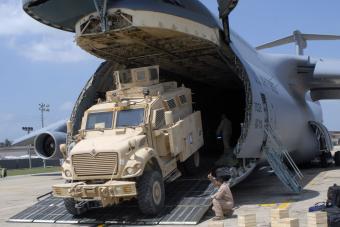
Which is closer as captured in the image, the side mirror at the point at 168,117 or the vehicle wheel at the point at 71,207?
the vehicle wheel at the point at 71,207

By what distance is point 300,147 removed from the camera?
1980 centimetres

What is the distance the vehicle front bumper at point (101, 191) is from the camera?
10.0 m

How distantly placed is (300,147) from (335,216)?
1226 centimetres

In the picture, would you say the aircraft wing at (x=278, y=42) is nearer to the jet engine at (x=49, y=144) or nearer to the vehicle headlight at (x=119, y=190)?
the jet engine at (x=49, y=144)

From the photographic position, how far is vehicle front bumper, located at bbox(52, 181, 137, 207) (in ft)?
32.9

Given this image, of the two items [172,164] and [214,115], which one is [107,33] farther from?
[214,115]

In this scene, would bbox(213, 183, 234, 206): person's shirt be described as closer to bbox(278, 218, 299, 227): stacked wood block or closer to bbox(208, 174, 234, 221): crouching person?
bbox(208, 174, 234, 221): crouching person

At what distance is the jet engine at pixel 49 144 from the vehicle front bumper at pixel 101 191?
36.9ft

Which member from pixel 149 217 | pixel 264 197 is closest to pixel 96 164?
pixel 149 217

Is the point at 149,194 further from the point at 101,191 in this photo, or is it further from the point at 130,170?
the point at 101,191

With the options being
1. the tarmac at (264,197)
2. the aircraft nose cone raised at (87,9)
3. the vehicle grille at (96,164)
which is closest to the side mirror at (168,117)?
the vehicle grille at (96,164)

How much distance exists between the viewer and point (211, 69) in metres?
16.7

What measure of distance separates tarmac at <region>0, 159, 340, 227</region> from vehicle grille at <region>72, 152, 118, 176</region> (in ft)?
4.68

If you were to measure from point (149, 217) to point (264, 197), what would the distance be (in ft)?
14.1
